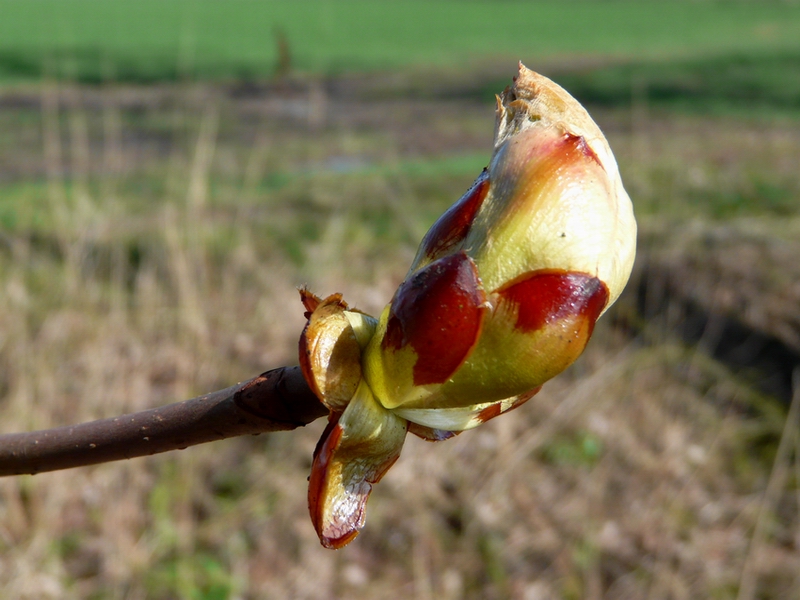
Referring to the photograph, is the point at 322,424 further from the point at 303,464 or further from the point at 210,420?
the point at 210,420

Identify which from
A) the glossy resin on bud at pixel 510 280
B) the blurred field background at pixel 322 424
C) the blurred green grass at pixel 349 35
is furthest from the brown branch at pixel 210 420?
the blurred green grass at pixel 349 35

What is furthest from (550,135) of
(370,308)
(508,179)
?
(370,308)

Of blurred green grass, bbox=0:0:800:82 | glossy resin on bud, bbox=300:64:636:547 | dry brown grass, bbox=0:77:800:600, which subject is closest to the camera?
glossy resin on bud, bbox=300:64:636:547

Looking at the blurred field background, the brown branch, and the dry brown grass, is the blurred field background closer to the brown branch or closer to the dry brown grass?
the dry brown grass

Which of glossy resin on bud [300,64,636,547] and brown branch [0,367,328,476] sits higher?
glossy resin on bud [300,64,636,547]

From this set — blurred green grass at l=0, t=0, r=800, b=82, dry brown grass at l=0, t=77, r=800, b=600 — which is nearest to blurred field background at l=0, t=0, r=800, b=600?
dry brown grass at l=0, t=77, r=800, b=600

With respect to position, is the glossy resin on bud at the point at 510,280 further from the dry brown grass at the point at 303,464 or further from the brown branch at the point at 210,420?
the dry brown grass at the point at 303,464

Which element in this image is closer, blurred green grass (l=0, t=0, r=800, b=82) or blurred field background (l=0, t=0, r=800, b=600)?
blurred field background (l=0, t=0, r=800, b=600)
